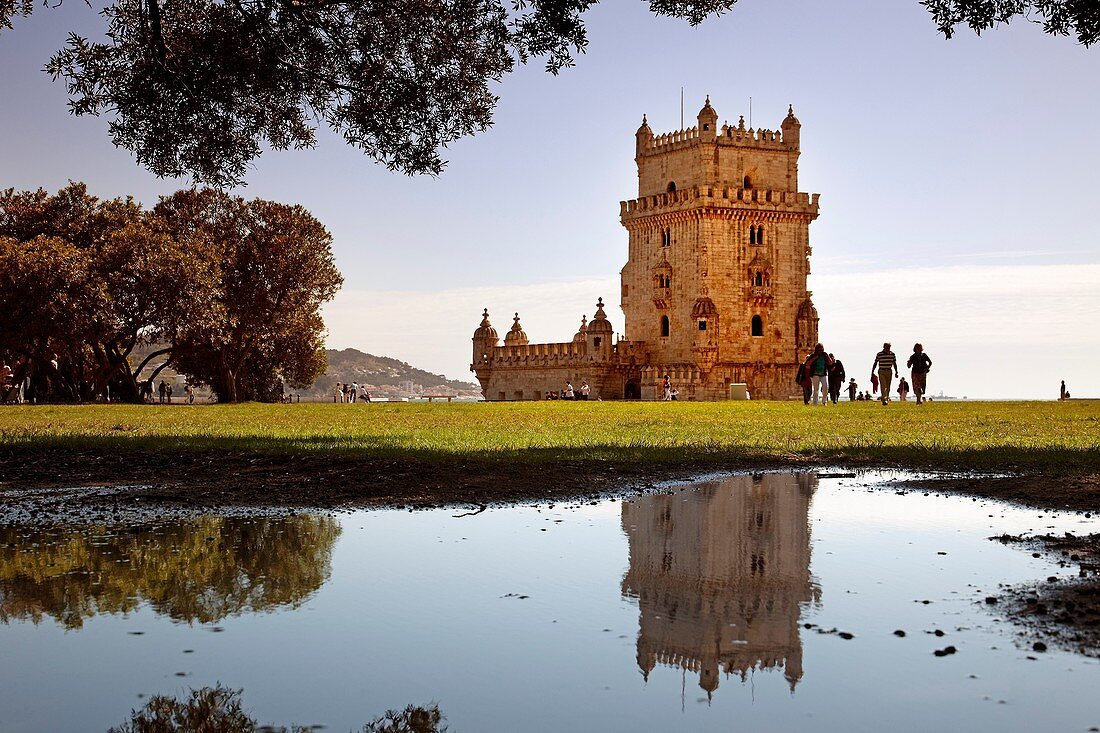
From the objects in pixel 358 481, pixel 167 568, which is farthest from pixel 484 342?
pixel 167 568

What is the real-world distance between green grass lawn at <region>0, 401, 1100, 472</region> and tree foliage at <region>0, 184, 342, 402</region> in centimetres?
2014

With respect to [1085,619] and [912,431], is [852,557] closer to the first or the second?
[1085,619]

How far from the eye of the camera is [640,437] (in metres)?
17.5

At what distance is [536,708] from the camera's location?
12.0 feet

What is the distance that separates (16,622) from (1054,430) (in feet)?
58.7

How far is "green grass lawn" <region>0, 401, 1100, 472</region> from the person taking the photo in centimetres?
1354

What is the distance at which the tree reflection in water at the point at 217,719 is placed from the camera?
11.3 ft

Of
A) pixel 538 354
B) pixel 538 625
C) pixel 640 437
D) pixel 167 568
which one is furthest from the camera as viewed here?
pixel 538 354

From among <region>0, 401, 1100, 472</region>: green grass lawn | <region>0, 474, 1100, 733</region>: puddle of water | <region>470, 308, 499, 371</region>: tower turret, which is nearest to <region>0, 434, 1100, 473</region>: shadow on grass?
<region>0, 401, 1100, 472</region>: green grass lawn

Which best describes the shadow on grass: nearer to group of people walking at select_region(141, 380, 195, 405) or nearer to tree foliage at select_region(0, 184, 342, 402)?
tree foliage at select_region(0, 184, 342, 402)

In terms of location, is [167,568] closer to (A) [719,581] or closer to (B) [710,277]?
(A) [719,581]

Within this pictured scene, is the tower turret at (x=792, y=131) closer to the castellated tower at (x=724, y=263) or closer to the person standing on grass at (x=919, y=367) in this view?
the castellated tower at (x=724, y=263)

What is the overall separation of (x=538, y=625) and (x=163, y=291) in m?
44.0

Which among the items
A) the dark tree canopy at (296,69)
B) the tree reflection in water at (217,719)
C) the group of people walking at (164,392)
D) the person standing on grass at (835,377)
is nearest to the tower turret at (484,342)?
the group of people walking at (164,392)
